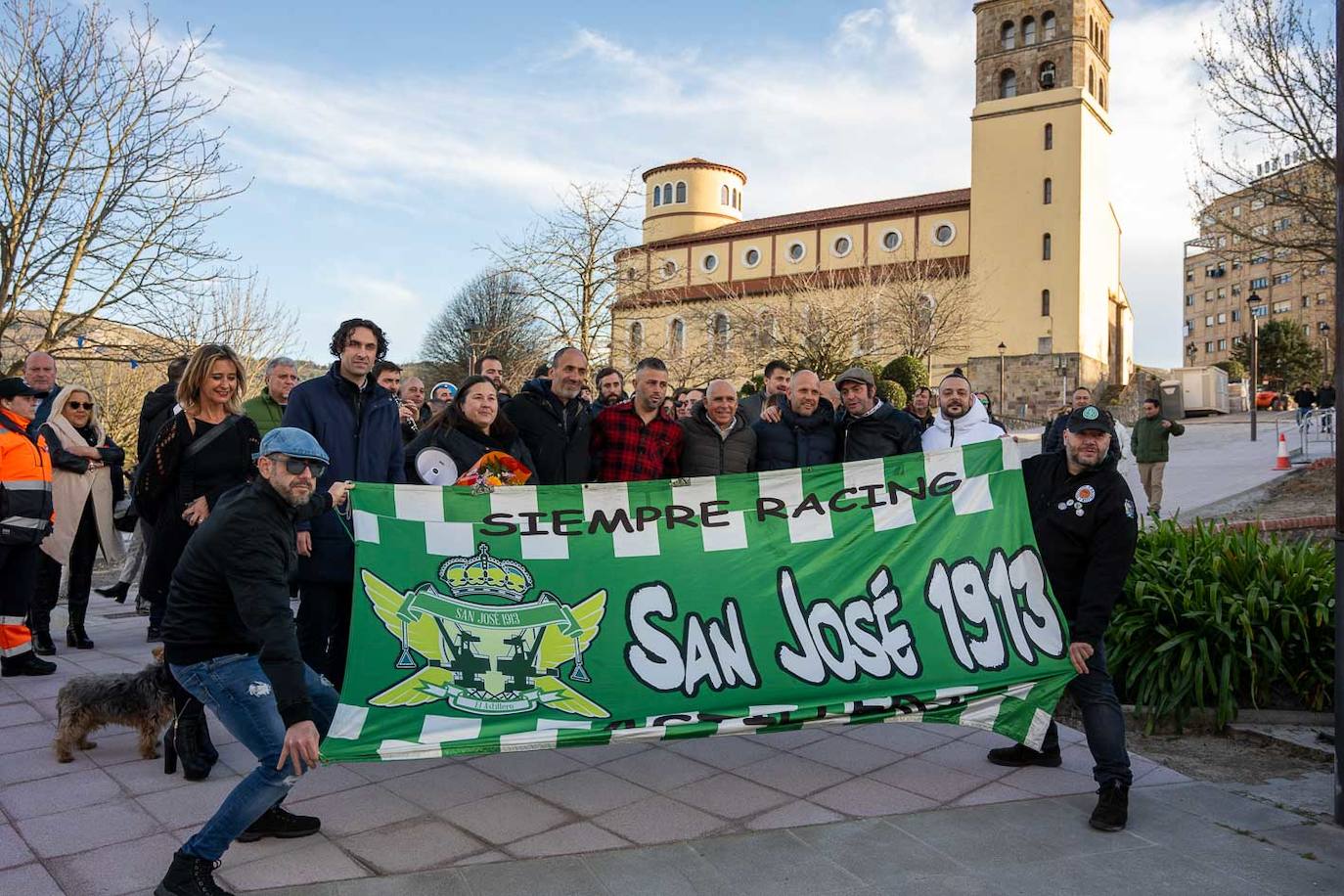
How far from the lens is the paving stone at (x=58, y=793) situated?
412cm

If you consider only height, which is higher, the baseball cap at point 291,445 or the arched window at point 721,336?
the arched window at point 721,336

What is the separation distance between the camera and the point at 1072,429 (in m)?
4.43

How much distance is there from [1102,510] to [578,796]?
8.85ft

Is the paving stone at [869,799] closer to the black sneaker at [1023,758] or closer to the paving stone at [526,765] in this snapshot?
the black sneaker at [1023,758]

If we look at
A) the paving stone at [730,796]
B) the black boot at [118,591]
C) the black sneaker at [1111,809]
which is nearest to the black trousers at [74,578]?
the black boot at [118,591]

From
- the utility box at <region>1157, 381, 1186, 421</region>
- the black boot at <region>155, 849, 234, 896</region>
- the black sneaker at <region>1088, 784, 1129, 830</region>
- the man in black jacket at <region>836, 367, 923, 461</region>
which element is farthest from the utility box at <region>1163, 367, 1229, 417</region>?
the black boot at <region>155, 849, 234, 896</region>

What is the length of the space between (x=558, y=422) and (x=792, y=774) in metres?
2.61

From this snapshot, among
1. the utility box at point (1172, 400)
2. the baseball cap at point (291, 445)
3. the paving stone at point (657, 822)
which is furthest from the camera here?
the utility box at point (1172, 400)

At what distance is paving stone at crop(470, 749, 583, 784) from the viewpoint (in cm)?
463

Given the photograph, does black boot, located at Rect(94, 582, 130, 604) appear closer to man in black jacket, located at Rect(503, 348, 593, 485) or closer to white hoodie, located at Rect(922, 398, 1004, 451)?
man in black jacket, located at Rect(503, 348, 593, 485)

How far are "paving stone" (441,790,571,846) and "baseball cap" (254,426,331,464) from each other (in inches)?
67.0

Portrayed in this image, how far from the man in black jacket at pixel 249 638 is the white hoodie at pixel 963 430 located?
451cm

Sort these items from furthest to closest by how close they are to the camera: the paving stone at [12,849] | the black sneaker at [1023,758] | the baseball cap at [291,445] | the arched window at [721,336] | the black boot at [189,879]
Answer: the arched window at [721,336]
the black sneaker at [1023,758]
the paving stone at [12,849]
the baseball cap at [291,445]
the black boot at [189,879]

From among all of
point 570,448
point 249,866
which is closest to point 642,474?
point 570,448
